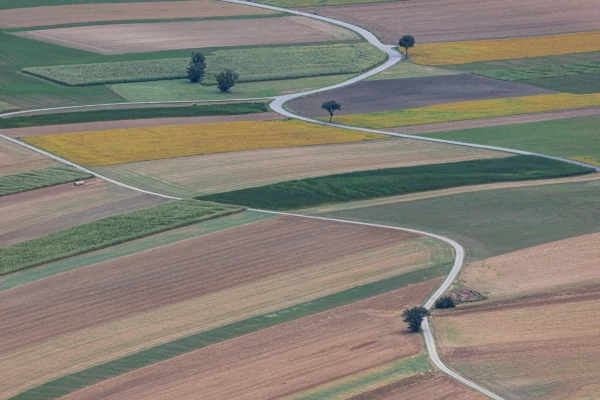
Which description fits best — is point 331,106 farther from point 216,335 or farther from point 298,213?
point 216,335

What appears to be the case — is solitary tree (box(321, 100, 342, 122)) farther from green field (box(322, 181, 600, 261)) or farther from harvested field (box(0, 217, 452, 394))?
harvested field (box(0, 217, 452, 394))

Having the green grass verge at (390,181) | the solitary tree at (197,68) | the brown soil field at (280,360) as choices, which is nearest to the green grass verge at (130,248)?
the green grass verge at (390,181)

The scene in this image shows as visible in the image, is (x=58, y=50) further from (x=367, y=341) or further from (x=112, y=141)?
(x=367, y=341)

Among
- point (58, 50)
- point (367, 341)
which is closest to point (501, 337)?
point (367, 341)

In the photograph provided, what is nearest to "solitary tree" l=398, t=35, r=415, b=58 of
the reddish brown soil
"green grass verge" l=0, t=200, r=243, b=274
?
"green grass verge" l=0, t=200, r=243, b=274

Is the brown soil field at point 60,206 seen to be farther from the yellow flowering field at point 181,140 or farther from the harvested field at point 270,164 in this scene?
the yellow flowering field at point 181,140
